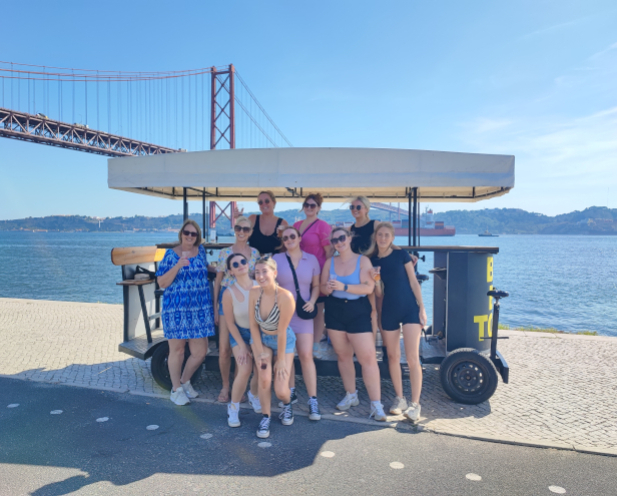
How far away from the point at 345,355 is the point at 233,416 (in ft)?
3.54

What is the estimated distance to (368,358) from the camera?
4.02 meters

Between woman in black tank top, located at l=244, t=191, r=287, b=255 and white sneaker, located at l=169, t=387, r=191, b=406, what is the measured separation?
153 centimetres

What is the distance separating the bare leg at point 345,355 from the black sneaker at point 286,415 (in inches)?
23.6

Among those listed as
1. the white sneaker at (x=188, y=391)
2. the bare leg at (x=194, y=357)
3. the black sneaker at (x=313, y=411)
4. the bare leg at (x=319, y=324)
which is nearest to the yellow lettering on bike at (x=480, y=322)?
the bare leg at (x=319, y=324)

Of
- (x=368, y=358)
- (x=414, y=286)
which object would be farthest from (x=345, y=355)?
(x=414, y=286)

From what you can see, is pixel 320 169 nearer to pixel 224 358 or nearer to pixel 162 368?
pixel 224 358

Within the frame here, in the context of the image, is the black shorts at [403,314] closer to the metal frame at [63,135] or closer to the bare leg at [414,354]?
the bare leg at [414,354]

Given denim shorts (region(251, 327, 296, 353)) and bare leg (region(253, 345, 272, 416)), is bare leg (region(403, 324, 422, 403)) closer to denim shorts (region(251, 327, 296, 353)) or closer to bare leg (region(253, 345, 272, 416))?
denim shorts (region(251, 327, 296, 353))

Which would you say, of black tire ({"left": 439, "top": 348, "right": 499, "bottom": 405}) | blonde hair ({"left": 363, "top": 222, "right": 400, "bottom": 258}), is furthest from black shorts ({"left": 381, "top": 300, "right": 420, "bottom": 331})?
black tire ({"left": 439, "top": 348, "right": 499, "bottom": 405})

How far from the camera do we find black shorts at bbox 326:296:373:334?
397cm

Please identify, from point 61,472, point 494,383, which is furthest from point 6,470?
point 494,383

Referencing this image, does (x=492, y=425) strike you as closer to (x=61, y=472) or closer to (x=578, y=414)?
(x=578, y=414)

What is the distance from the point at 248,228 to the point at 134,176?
1702 mm

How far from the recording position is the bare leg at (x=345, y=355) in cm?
405
